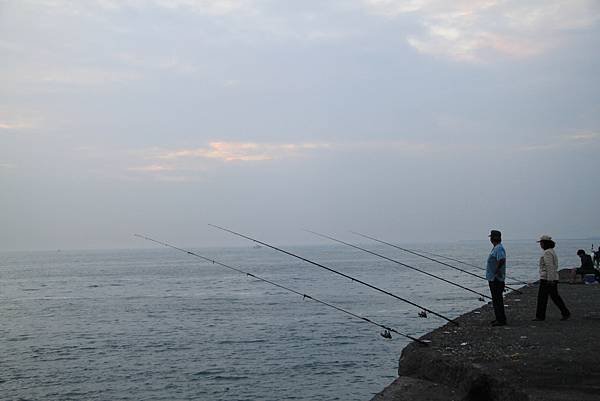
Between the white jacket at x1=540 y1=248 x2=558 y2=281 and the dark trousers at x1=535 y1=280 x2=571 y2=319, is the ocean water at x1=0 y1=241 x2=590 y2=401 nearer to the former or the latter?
the dark trousers at x1=535 y1=280 x2=571 y2=319

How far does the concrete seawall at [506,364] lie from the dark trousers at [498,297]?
230mm

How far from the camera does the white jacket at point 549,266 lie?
33.9 ft

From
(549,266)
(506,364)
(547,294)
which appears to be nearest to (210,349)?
(547,294)

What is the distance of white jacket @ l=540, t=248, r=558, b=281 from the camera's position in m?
10.3

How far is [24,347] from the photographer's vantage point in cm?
1891

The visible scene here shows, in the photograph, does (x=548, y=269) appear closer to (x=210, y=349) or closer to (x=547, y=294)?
(x=547, y=294)

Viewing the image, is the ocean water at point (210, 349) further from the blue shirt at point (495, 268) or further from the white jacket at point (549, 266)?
the white jacket at point (549, 266)

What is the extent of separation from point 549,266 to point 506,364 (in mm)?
3478

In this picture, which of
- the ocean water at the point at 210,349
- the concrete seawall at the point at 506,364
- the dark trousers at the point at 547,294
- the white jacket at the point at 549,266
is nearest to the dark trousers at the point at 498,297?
the concrete seawall at the point at 506,364

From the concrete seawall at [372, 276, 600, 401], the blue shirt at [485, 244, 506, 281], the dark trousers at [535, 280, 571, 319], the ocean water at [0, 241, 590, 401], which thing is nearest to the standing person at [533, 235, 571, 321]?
the dark trousers at [535, 280, 571, 319]

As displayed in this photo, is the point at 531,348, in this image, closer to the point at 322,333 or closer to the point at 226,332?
the point at 322,333

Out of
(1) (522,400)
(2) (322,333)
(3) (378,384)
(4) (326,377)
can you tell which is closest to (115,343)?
(2) (322,333)

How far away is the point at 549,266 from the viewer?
1038 cm

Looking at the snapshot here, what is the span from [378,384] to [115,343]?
406 inches
